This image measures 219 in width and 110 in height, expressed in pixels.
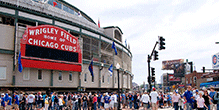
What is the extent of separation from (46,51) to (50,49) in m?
0.75

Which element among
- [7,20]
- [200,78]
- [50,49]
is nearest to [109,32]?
[50,49]

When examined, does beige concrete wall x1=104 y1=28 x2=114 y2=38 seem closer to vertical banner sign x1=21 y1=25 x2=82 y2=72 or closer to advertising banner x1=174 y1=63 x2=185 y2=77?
vertical banner sign x1=21 y1=25 x2=82 y2=72

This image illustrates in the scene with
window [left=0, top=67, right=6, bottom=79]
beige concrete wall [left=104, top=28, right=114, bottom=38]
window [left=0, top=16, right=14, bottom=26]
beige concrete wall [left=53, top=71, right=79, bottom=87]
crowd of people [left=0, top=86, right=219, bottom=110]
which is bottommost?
crowd of people [left=0, top=86, right=219, bottom=110]

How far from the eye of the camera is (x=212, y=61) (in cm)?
5719

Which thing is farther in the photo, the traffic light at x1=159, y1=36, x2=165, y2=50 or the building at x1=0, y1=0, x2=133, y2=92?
the building at x1=0, y1=0, x2=133, y2=92

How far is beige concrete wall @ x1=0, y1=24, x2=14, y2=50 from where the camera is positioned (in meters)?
27.1

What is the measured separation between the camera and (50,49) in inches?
1216

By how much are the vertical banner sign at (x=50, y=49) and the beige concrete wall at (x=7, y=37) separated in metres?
1.38

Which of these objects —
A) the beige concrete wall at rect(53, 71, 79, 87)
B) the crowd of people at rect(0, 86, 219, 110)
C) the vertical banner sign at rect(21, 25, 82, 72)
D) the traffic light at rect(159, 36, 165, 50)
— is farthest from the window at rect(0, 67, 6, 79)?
the traffic light at rect(159, 36, 165, 50)

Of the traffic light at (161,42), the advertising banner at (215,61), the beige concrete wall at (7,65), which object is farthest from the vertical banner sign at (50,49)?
the advertising banner at (215,61)

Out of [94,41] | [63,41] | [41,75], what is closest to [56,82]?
[41,75]

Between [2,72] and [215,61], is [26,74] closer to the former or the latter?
[2,72]

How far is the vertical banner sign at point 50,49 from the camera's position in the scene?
28278 mm

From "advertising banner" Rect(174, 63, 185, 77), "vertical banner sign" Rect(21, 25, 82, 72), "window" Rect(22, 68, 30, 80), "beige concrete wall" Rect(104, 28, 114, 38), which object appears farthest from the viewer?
"advertising banner" Rect(174, 63, 185, 77)
